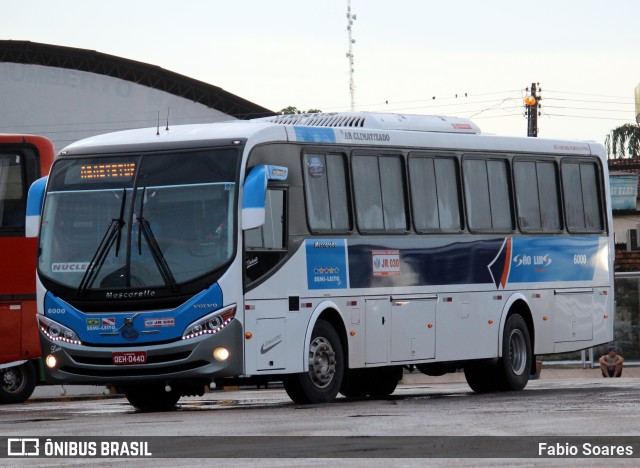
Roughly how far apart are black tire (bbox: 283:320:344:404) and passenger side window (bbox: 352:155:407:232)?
1.54m

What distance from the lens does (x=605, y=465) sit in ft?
34.1

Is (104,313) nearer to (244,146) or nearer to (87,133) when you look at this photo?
(244,146)

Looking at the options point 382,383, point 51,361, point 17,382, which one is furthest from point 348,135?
point 17,382

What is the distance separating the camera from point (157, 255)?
17.7 m

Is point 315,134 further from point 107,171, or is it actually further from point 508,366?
point 508,366

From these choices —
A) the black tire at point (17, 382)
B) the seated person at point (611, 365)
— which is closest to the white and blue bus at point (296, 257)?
the black tire at point (17, 382)

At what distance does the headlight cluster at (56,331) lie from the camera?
59.4ft

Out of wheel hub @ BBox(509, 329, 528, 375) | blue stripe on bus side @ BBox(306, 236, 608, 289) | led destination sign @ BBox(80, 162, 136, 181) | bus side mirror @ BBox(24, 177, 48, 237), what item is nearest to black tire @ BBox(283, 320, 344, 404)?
blue stripe on bus side @ BBox(306, 236, 608, 289)

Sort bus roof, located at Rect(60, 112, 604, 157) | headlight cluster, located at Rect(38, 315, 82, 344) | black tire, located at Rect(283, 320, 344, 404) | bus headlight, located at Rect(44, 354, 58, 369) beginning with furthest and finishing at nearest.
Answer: black tire, located at Rect(283, 320, 344, 404), bus roof, located at Rect(60, 112, 604, 157), bus headlight, located at Rect(44, 354, 58, 369), headlight cluster, located at Rect(38, 315, 82, 344)

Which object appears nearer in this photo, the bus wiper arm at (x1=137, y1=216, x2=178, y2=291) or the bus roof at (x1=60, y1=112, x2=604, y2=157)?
the bus wiper arm at (x1=137, y1=216, x2=178, y2=291)

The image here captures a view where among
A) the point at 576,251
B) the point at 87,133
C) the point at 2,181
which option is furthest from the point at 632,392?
the point at 87,133

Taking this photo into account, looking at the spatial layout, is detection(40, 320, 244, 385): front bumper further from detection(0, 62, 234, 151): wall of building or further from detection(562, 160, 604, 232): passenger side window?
detection(0, 62, 234, 151): wall of building

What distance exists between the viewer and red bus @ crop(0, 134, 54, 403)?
24.4 meters

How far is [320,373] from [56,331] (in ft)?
9.93
